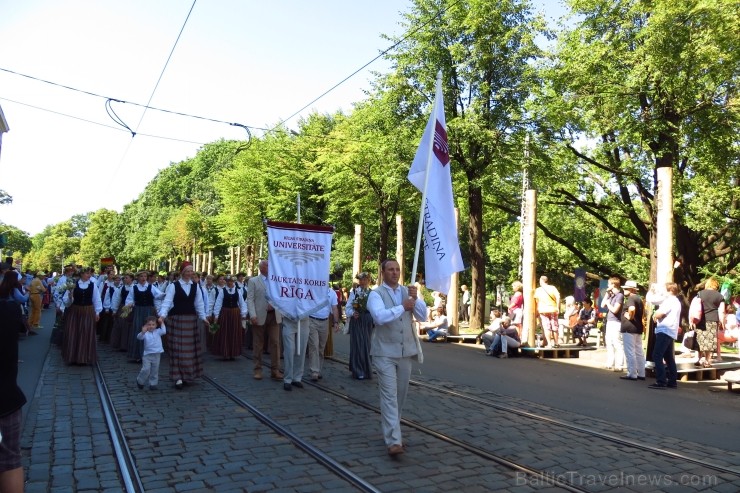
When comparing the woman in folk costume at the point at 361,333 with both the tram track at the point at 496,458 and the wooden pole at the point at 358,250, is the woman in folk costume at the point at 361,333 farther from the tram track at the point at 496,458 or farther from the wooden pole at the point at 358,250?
the wooden pole at the point at 358,250

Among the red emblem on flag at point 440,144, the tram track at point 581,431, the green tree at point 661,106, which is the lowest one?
the tram track at point 581,431

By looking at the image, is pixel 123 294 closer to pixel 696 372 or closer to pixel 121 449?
pixel 121 449

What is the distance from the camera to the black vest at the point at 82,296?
40.3 ft

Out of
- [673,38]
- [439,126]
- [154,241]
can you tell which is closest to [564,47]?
[673,38]

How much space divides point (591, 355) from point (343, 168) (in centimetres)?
1709

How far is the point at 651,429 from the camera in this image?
7590 millimetres

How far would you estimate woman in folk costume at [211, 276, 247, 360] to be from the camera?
13.6 meters

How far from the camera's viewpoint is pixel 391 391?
614cm

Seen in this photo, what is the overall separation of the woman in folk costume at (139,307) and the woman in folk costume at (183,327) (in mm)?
3077

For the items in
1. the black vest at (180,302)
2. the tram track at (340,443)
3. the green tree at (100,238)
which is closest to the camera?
the tram track at (340,443)

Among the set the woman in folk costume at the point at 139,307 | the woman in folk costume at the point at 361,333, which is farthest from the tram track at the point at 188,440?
the woman in folk costume at the point at 139,307

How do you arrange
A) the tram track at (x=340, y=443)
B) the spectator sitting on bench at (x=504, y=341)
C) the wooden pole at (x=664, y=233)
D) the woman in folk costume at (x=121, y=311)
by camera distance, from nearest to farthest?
1. the tram track at (x=340, y=443)
2. the wooden pole at (x=664, y=233)
3. the woman in folk costume at (x=121, y=311)
4. the spectator sitting on bench at (x=504, y=341)

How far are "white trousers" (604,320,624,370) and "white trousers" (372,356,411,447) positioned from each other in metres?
8.24

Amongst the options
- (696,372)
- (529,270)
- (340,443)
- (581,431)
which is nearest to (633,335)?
(696,372)
